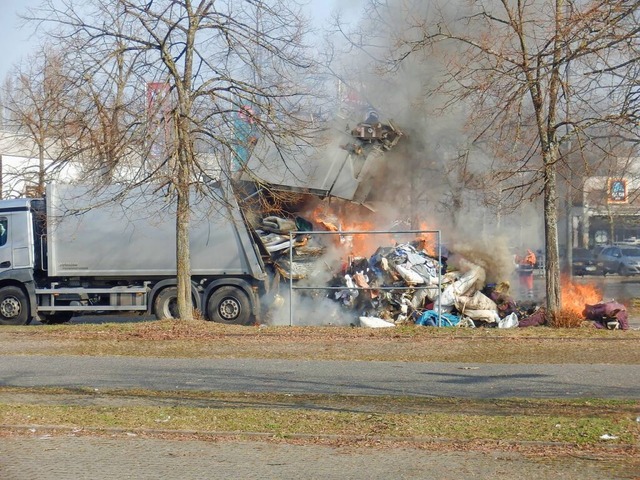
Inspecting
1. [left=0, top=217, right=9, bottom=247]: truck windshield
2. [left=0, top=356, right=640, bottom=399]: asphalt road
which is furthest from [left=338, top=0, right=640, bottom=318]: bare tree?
[left=0, top=217, right=9, bottom=247]: truck windshield

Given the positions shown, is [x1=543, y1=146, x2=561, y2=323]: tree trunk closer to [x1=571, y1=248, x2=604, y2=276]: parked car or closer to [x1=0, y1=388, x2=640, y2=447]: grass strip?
[x1=0, y1=388, x2=640, y2=447]: grass strip

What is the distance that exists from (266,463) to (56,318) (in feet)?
49.5

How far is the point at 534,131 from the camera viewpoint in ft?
56.2

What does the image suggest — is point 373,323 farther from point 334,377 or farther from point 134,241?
point 134,241

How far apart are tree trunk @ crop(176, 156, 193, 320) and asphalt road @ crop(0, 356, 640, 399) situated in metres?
3.80

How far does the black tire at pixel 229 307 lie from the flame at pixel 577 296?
22.9 feet

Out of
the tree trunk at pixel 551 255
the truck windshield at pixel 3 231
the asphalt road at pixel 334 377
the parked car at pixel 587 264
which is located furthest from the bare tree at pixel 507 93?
the parked car at pixel 587 264

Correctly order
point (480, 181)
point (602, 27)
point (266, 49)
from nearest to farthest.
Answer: point (602, 27) < point (266, 49) < point (480, 181)

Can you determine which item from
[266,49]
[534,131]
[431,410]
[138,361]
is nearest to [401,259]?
[534,131]

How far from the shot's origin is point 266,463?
22.4 ft

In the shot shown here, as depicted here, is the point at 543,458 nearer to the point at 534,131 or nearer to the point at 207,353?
the point at 207,353

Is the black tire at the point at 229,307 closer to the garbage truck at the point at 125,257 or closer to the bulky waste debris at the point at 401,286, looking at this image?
the garbage truck at the point at 125,257

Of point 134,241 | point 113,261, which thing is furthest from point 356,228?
point 113,261

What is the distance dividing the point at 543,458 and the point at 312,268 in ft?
40.0
